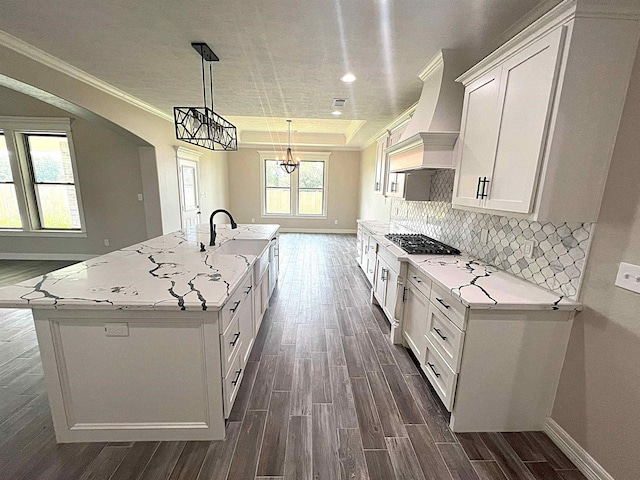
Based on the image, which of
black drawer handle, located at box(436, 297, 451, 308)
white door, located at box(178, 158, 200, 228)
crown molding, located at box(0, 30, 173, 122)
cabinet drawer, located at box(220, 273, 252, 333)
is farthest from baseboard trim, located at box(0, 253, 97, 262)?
black drawer handle, located at box(436, 297, 451, 308)

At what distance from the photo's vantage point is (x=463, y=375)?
5.63ft

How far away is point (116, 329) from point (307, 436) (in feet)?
4.18

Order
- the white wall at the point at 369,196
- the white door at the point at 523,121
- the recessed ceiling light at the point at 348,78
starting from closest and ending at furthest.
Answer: the white door at the point at 523,121, the recessed ceiling light at the point at 348,78, the white wall at the point at 369,196

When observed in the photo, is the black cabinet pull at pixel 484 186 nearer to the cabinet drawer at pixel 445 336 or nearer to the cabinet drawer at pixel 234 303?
the cabinet drawer at pixel 445 336

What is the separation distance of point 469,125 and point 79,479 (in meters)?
3.23

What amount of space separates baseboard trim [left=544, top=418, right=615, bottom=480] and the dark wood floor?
0.05m

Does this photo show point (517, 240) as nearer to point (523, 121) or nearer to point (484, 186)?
point (484, 186)

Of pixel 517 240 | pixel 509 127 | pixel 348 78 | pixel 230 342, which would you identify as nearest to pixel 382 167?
pixel 348 78

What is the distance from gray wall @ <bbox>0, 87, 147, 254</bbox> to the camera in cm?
490

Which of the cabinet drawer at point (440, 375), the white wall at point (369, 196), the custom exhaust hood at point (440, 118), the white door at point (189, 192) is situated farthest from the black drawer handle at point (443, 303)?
the white door at point (189, 192)

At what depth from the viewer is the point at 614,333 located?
141 cm

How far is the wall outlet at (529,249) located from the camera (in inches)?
74.0

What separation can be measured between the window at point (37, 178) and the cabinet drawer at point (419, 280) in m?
6.04

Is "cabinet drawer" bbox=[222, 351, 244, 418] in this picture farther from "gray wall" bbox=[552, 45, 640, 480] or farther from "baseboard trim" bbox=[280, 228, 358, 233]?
"baseboard trim" bbox=[280, 228, 358, 233]
